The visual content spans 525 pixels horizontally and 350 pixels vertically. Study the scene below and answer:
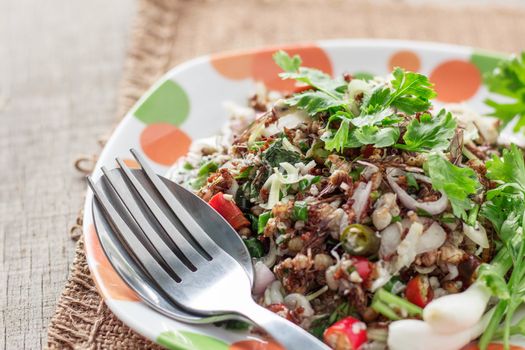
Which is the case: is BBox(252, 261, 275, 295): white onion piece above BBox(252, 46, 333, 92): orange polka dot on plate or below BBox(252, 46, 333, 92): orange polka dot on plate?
below

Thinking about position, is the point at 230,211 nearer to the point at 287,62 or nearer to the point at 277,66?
the point at 287,62

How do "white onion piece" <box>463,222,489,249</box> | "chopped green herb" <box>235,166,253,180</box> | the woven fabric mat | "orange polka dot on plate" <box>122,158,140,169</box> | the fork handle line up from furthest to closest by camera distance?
the woven fabric mat < "orange polka dot on plate" <box>122,158,140,169</box> < "chopped green herb" <box>235,166,253,180</box> < "white onion piece" <box>463,222,489,249</box> < the fork handle

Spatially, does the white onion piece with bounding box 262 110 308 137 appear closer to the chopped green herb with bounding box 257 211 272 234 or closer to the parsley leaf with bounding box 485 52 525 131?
the chopped green herb with bounding box 257 211 272 234

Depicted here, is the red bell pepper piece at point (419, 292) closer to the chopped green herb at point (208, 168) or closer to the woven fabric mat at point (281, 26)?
the chopped green herb at point (208, 168)

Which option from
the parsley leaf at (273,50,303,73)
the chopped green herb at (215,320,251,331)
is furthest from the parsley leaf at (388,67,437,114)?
the chopped green herb at (215,320,251,331)

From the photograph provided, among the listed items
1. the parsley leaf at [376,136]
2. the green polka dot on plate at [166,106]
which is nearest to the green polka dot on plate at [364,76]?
the parsley leaf at [376,136]
